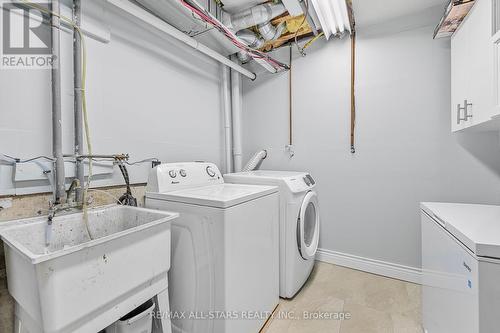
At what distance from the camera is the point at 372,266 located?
2139mm

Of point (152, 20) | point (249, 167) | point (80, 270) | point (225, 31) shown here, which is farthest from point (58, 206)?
point (249, 167)

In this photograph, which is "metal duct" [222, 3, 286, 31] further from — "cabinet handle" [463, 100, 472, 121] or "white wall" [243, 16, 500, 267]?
"cabinet handle" [463, 100, 472, 121]

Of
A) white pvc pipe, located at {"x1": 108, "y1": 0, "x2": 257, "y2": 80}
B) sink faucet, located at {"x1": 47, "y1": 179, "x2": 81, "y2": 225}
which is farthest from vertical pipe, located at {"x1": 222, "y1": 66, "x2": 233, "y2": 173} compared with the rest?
sink faucet, located at {"x1": 47, "y1": 179, "x2": 81, "y2": 225}

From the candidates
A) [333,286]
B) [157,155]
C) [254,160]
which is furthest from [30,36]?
[333,286]

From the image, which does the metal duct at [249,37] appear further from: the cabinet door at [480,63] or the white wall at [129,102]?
the cabinet door at [480,63]

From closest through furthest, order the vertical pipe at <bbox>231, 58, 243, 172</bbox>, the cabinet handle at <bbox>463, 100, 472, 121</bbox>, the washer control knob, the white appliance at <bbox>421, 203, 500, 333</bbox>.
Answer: the white appliance at <bbox>421, 203, 500, 333</bbox> < the cabinet handle at <bbox>463, 100, 472, 121</bbox> < the washer control knob < the vertical pipe at <bbox>231, 58, 243, 172</bbox>

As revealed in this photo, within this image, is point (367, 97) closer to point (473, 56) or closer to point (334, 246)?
point (473, 56)

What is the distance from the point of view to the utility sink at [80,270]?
757 millimetres

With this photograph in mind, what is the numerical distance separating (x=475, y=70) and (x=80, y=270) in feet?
7.29

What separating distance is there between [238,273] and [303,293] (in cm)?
90

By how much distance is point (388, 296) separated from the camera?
180cm

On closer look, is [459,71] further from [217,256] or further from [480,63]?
[217,256]

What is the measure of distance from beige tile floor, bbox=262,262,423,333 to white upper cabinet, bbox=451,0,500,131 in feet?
4.41

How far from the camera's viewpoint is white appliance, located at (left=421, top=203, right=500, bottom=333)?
0.74 m
